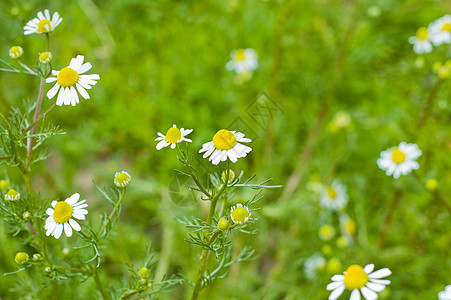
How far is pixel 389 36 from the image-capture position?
3039mm

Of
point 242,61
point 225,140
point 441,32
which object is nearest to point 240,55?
point 242,61

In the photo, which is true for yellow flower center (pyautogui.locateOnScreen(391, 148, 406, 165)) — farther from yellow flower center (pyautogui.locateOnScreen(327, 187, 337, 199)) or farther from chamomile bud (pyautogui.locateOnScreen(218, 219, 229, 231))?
chamomile bud (pyautogui.locateOnScreen(218, 219, 229, 231))

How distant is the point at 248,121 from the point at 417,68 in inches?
35.5

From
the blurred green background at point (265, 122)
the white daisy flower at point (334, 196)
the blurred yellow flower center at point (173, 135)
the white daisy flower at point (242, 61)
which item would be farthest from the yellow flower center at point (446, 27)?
the blurred yellow flower center at point (173, 135)

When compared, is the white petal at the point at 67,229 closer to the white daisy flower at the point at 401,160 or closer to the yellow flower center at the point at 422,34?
the white daisy flower at the point at 401,160

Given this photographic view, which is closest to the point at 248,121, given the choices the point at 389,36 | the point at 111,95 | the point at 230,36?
the point at 230,36

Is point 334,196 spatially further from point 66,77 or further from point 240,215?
point 66,77

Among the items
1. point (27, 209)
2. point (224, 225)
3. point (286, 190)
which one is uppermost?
point (286, 190)

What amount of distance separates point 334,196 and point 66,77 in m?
1.61

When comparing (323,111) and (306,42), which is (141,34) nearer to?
(306,42)

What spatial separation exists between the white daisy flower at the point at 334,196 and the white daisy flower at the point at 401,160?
0.43m

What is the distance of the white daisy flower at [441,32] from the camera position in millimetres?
2072

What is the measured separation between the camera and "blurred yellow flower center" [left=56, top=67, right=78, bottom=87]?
107 centimetres

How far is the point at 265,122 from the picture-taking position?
7.94ft
